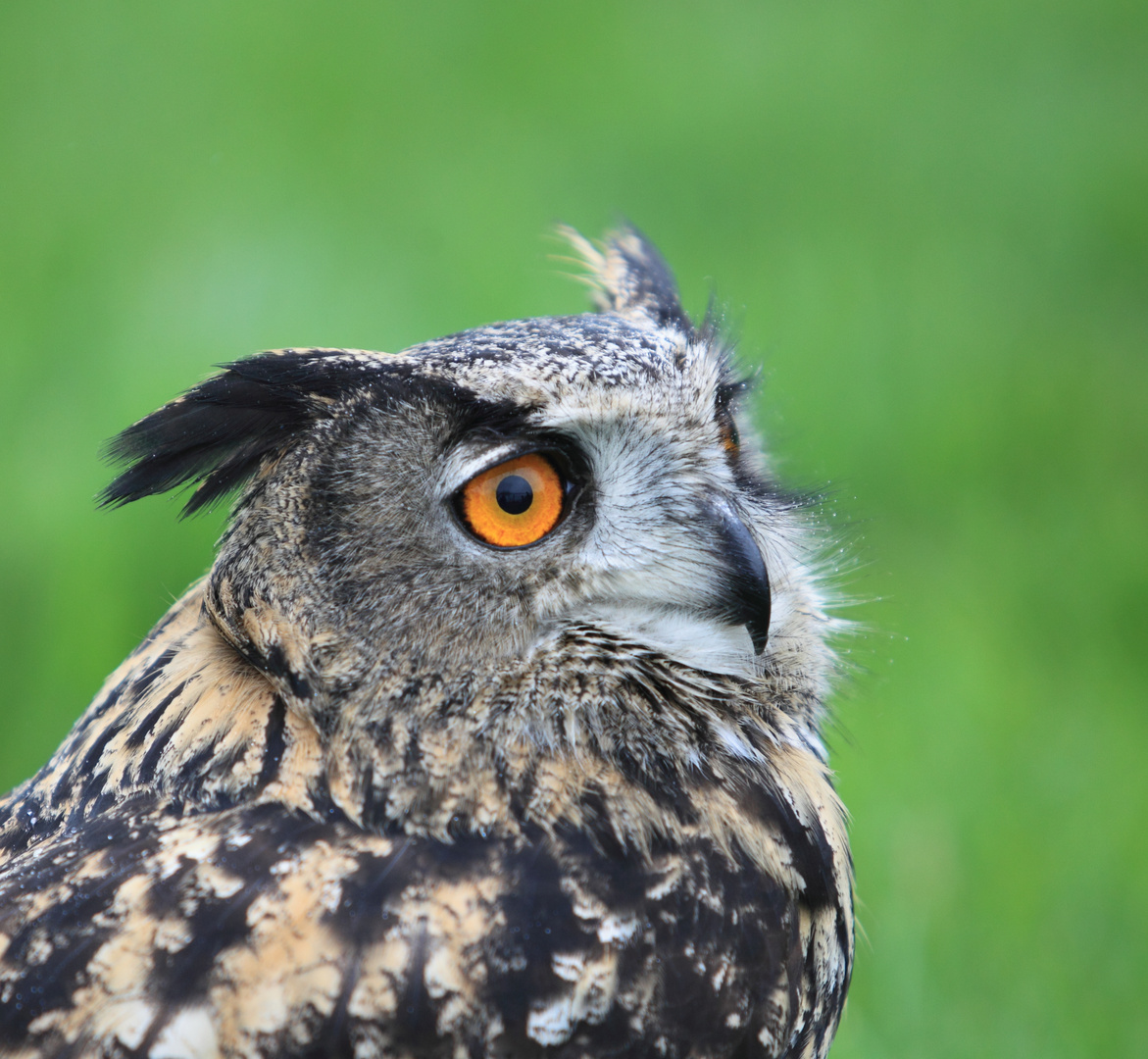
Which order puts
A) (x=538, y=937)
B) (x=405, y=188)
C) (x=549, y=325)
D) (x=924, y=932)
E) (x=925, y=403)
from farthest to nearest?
(x=405, y=188) < (x=925, y=403) < (x=924, y=932) < (x=549, y=325) < (x=538, y=937)

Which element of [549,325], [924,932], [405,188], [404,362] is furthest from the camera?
[405,188]

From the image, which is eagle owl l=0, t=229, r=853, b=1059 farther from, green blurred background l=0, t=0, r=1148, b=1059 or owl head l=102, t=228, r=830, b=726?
green blurred background l=0, t=0, r=1148, b=1059

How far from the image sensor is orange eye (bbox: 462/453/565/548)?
1.31 metres

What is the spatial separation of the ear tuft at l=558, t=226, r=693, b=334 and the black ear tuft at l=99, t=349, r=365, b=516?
52cm

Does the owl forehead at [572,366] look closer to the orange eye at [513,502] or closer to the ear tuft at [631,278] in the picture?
the orange eye at [513,502]

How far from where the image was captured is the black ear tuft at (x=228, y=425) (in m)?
1.36

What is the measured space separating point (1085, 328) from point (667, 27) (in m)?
3.53

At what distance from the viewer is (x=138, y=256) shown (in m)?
5.05

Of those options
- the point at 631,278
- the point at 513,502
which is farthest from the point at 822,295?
the point at 513,502

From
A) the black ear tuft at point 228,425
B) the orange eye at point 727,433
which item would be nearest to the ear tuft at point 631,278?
the orange eye at point 727,433

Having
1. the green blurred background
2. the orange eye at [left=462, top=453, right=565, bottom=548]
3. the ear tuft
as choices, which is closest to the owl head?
the orange eye at [left=462, top=453, right=565, bottom=548]

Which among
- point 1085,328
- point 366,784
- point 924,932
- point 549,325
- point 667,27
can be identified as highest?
point 667,27

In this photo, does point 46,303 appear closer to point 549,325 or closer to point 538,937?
point 549,325

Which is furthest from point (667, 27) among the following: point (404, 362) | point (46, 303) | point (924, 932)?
point (404, 362)
